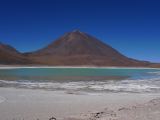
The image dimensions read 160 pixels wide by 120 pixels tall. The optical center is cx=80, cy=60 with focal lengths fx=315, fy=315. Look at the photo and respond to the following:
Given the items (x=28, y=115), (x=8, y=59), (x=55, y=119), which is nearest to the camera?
(x=55, y=119)

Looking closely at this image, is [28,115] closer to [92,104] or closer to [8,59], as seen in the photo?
[92,104]

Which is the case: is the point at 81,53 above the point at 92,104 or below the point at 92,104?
above

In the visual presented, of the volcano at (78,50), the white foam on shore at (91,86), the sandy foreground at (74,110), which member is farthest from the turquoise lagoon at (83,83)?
the volcano at (78,50)

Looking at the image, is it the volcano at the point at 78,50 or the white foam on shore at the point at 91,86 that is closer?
the white foam on shore at the point at 91,86

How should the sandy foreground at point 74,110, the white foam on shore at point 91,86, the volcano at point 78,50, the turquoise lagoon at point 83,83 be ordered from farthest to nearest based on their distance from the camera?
the volcano at point 78,50, the turquoise lagoon at point 83,83, the white foam on shore at point 91,86, the sandy foreground at point 74,110

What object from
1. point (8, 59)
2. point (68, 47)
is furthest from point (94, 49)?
point (8, 59)

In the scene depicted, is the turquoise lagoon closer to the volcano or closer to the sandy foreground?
the sandy foreground

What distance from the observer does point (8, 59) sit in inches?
4289

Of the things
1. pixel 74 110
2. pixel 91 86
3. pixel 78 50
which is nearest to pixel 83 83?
pixel 91 86

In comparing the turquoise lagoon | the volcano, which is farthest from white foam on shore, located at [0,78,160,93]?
the volcano

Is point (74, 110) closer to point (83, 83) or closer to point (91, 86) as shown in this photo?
point (91, 86)

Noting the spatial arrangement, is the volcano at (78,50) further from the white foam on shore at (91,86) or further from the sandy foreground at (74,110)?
the sandy foreground at (74,110)

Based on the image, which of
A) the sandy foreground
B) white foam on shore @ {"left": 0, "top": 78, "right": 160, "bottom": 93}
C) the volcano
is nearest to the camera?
the sandy foreground

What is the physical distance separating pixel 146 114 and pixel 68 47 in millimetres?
172641
